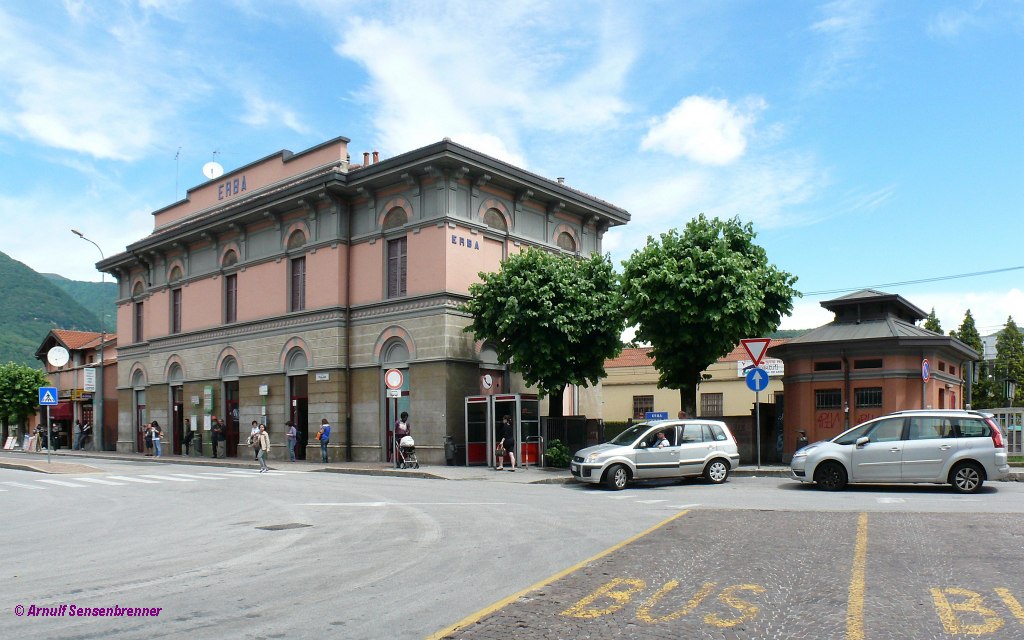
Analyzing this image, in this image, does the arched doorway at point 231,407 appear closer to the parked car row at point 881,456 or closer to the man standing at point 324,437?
the man standing at point 324,437

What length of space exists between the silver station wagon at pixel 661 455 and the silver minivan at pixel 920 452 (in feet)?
8.72

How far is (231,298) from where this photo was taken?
36.9 metres

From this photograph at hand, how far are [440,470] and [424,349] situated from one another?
4753 mm

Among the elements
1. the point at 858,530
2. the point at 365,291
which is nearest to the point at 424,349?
the point at 365,291

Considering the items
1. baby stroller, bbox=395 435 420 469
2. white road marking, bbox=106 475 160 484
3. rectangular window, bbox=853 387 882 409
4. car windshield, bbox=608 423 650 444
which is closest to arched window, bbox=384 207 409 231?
baby stroller, bbox=395 435 420 469

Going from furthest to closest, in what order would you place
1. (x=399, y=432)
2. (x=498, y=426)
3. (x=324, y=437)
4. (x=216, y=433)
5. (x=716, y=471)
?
(x=216, y=433), (x=324, y=437), (x=498, y=426), (x=399, y=432), (x=716, y=471)

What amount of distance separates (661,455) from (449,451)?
9.36 m

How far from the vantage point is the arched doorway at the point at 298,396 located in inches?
1286

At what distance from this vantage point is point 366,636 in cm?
638

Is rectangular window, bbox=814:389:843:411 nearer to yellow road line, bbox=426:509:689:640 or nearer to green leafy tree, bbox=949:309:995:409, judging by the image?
yellow road line, bbox=426:509:689:640

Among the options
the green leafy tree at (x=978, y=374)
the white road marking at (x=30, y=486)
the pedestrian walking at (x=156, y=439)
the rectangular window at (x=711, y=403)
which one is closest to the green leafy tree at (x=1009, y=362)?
the green leafy tree at (x=978, y=374)

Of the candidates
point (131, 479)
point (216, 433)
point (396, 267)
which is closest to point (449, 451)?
point (396, 267)

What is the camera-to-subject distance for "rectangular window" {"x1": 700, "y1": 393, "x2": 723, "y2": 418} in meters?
46.1

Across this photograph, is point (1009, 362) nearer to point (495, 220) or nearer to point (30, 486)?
point (495, 220)
